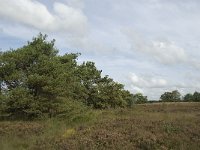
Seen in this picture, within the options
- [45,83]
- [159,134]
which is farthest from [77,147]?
[45,83]

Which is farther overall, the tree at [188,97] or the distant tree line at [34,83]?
the tree at [188,97]

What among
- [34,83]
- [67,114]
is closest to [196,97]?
[67,114]

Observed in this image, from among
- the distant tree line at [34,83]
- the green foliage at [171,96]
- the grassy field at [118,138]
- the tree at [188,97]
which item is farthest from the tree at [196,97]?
the grassy field at [118,138]

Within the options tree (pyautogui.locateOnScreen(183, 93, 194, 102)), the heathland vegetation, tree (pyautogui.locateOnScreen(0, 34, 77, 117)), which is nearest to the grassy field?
the heathland vegetation

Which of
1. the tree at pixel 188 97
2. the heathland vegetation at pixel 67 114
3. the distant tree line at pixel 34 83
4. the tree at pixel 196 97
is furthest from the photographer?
the tree at pixel 188 97

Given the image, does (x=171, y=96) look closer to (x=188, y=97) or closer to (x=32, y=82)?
(x=188, y=97)

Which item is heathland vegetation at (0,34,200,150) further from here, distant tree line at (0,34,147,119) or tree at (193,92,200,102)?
tree at (193,92,200,102)

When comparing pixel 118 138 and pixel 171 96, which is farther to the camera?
pixel 171 96

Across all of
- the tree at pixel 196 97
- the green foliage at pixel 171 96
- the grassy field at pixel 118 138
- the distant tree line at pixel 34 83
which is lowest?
the grassy field at pixel 118 138

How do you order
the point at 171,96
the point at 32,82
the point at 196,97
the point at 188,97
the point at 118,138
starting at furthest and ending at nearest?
the point at 171,96 → the point at 188,97 → the point at 196,97 → the point at 32,82 → the point at 118,138

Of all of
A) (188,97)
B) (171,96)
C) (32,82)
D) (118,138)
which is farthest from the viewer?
(171,96)

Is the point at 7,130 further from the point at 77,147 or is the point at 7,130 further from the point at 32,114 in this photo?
the point at 32,114

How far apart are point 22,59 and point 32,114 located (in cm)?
424

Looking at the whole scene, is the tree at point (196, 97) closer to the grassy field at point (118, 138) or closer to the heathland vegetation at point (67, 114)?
the heathland vegetation at point (67, 114)
